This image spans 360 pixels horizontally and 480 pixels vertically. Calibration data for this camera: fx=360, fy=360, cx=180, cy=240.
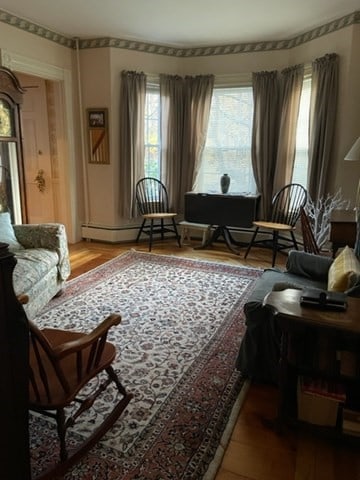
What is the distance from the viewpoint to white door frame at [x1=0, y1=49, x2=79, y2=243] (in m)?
4.38

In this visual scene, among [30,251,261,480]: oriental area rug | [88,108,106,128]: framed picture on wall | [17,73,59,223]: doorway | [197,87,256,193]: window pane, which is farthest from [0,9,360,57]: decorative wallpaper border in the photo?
[30,251,261,480]: oriental area rug

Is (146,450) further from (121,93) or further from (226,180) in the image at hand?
(121,93)

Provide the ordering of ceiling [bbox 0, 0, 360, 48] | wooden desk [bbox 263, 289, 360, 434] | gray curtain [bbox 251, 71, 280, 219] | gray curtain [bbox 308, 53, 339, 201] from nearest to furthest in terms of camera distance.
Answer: wooden desk [bbox 263, 289, 360, 434] → ceiling [bbox 0, 0, 360, 48] → gray curtain [bbox 308, 53, 339, 201] → gray curtain [bbox 251, 71, 280, 219]

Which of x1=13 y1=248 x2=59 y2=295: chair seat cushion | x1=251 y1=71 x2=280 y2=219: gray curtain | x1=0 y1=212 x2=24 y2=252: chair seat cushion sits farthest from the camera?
x1=251 y1=71 x2=280 y2=219: gray curtain

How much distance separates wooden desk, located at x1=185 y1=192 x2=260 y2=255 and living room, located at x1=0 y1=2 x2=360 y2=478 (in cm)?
37

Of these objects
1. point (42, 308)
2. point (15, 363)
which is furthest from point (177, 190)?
point (15, 363)

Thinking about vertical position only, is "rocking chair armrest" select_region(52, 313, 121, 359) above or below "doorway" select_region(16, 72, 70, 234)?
below

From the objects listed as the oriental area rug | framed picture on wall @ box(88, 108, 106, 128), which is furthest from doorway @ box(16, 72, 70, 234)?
the oriental area rug

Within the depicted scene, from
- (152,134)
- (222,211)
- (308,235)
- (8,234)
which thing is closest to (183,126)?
(152,134)

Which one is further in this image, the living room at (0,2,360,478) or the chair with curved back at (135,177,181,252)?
the chair with curved back at (135,177,181,252)

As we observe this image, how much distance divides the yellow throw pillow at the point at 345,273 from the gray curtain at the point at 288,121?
257 centimetres

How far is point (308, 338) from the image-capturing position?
1.67 metres

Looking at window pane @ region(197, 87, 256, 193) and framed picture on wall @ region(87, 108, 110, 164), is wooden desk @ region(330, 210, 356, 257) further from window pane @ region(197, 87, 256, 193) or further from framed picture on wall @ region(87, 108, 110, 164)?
framed picture on wall @ region(87, 108, 110, 164)

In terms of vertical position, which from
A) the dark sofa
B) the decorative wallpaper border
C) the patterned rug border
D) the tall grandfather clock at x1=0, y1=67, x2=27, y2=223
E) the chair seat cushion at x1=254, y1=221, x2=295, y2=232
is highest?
the decorative wallpaper border
